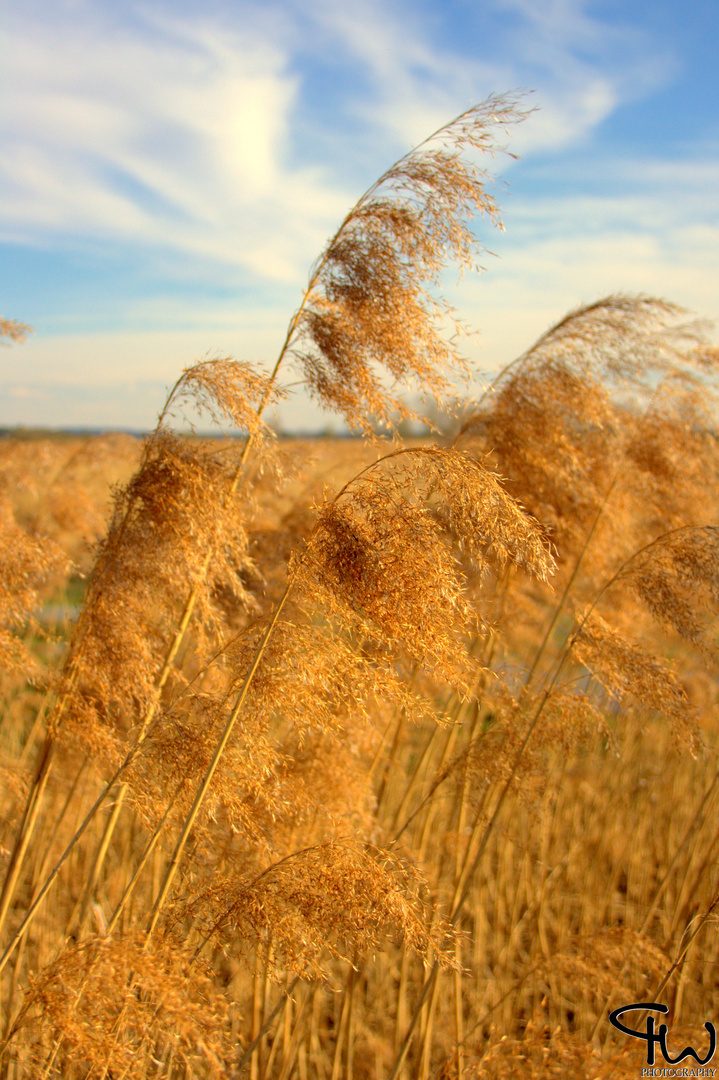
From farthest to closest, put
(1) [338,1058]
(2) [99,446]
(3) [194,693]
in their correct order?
1. (2) [99,446]
2. (1) [338,1058]
3. (3) [194,693]

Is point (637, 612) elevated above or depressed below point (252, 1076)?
above

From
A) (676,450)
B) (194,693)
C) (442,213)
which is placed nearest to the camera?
(194,693)

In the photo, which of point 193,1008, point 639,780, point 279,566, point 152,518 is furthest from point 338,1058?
point 639,780

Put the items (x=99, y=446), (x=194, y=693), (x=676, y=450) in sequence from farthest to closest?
(x=99, y=446) → (x=676, y=450) → (x=194, y=693)

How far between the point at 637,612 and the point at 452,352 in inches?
79.2

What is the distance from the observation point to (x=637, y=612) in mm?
3670

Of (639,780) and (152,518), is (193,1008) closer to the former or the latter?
(152,518)

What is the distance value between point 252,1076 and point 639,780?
4.19 metres

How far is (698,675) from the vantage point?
5797 millimetres

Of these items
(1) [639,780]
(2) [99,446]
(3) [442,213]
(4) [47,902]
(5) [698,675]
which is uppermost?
(3) [442,213]

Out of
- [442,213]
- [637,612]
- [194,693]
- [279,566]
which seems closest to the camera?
[194,693]

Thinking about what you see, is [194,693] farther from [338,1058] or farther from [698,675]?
[698,675]

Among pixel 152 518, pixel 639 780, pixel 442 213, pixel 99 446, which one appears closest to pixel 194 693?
pixel 152 518

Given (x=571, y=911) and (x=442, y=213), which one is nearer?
(x=442, y=213)
